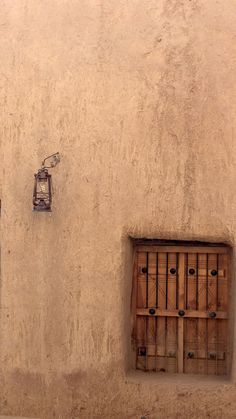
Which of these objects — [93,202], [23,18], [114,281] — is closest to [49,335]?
[114,281]

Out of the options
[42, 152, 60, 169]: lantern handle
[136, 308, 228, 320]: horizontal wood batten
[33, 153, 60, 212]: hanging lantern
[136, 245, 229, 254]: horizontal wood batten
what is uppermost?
[42, 152, 60, 169]: lantern handle

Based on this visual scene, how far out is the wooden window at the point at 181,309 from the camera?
5.64 meters

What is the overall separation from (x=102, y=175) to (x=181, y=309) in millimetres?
1311

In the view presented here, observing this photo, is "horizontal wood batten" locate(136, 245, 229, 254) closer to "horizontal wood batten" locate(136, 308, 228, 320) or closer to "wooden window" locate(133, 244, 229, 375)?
"wooden window" locate(133, 244, 229, 375)

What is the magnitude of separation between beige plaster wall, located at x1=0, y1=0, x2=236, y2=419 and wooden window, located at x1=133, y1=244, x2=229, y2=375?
0.65 ft

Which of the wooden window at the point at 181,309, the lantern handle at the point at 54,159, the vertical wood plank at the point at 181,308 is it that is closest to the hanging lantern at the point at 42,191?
the lantern handle at the point at 54,159

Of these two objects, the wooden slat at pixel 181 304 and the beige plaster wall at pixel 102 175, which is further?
the wooden slat at pixel 181 304

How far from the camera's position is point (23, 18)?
5.64 meters

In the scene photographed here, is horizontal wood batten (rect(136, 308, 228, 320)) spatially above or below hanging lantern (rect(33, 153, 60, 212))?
below

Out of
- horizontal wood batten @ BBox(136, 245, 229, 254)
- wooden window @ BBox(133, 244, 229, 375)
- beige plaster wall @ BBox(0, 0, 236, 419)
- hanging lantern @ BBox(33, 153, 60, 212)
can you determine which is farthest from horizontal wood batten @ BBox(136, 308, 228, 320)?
hanging lantern @ BBox(33, 153, 60, 212)

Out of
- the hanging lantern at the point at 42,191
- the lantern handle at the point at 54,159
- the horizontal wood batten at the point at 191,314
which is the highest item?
the lantern handle at the point at 54,159

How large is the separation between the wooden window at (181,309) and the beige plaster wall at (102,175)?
0.65ft

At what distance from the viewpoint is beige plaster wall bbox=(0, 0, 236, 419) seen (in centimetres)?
543

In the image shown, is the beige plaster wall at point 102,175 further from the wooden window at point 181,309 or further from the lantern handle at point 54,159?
the wooden window at point 181,309
